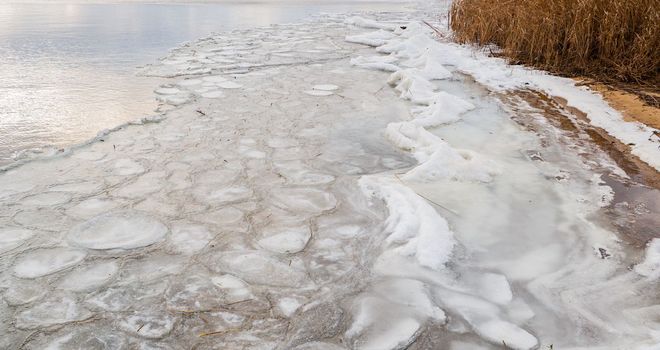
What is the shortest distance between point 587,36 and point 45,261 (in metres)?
5.37

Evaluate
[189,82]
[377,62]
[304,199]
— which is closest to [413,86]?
[377,62]

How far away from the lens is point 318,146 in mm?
3355

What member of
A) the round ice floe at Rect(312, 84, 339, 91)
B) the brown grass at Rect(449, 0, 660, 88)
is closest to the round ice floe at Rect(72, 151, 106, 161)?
the round ice floe at Rect(312, 84, 339, 91)

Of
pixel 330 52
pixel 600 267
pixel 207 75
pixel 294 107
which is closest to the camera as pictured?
pixel 600 267

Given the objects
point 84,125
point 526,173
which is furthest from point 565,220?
point 84,125

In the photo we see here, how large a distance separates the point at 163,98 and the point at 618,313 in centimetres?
390

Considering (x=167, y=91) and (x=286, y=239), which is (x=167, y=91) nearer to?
(x=167, y=91)

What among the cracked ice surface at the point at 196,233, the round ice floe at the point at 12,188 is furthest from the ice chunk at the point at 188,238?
the round ice floe at the point at 12,188

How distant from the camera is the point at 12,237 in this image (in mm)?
2100

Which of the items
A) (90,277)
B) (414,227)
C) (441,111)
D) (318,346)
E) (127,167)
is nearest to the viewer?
(318,346)

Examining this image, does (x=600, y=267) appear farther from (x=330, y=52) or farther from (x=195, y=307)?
(x=330, y=52)

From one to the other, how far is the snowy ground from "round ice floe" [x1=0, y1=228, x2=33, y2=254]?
10 mm

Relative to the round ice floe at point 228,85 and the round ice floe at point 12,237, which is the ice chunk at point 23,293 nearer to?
the round ice floe at point 12,237

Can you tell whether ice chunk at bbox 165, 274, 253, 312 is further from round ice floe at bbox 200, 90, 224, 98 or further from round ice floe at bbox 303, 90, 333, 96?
round ice floe at bbox 303, 90, 333, 96
